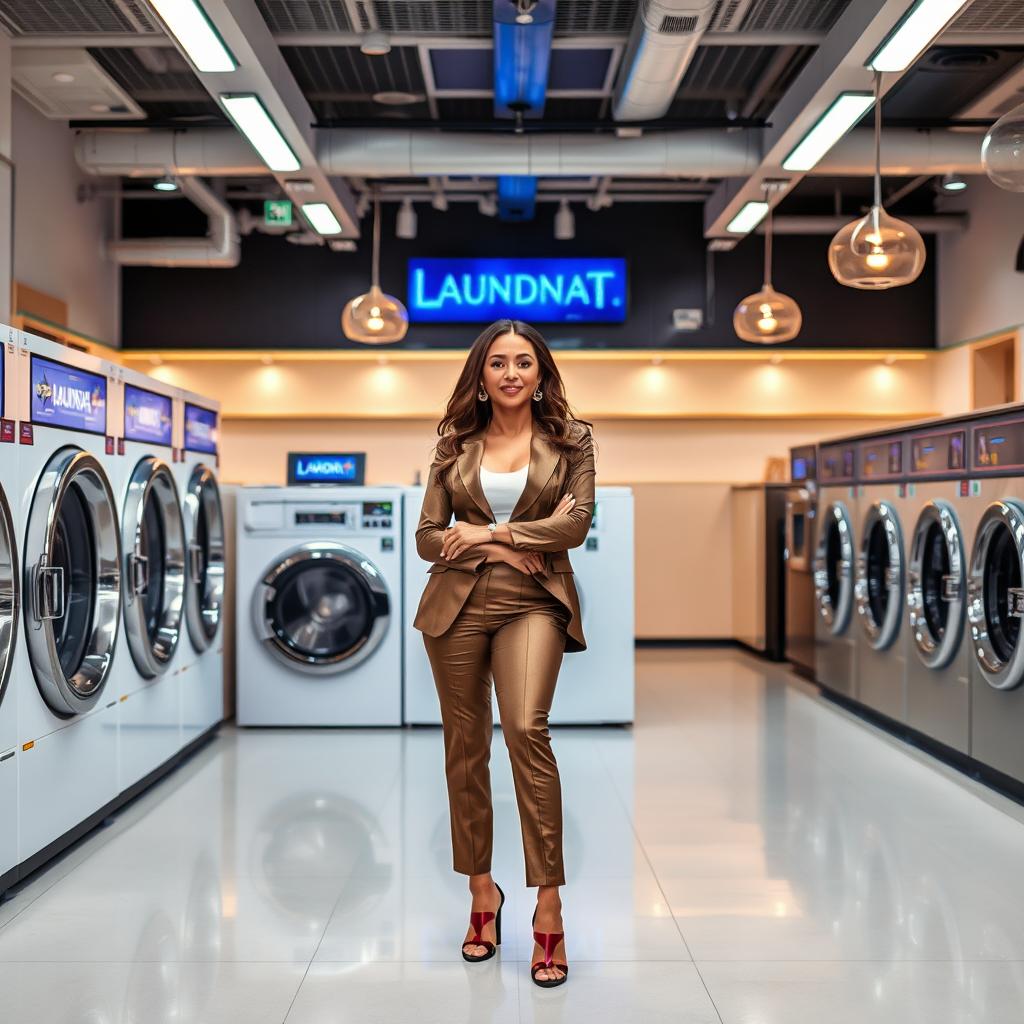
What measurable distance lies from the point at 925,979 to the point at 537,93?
4509 mm

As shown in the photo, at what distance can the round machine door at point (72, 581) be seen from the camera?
2.95 meters

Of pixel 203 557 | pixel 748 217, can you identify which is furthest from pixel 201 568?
pixel 748 217

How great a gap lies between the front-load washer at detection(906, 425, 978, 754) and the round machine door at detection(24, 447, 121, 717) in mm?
3007

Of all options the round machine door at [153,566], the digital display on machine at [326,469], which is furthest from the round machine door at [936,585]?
the round machine door at [153,566]

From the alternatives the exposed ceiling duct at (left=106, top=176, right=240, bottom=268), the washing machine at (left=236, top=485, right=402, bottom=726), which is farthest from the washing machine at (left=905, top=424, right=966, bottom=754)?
the exposed ceiling duct at (left=106, top=176, right=240, bottom=268)

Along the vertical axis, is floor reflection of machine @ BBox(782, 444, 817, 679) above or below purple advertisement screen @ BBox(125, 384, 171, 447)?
below

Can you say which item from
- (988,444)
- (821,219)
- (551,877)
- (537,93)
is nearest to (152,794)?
(551,877)

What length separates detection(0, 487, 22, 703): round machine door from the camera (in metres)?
2.76

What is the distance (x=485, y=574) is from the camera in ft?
8.09

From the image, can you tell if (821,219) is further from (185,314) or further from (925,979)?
(925,979)

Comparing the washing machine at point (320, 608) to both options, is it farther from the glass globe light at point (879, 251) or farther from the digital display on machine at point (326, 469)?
the glass globe light at point (879, 251)

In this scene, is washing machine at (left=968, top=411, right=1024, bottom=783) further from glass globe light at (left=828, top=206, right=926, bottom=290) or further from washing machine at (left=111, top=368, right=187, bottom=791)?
washing machine at (left=111, top=368, right=187, bottom=791)

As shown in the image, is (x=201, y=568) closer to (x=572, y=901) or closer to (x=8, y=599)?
(x=8, y=599)

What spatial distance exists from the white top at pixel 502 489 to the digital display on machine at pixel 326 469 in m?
2.85
